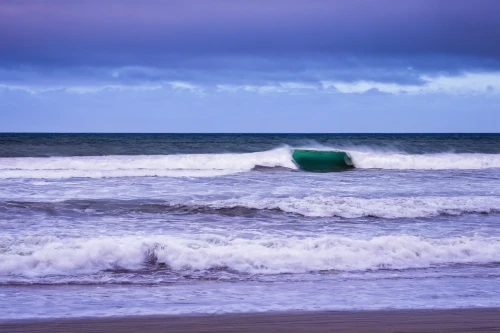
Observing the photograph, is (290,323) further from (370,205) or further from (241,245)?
(370,205)

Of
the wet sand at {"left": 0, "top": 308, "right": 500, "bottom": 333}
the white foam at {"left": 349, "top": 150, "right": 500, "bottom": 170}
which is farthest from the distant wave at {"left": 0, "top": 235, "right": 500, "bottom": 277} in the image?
the white foam at {"left": 349, "top": 150, "right": 500, "bottom": 170}

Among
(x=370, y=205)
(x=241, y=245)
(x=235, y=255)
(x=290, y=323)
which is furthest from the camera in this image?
(x=370, y=205)

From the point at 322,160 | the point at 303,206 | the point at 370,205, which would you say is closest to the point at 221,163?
the point at 322,160

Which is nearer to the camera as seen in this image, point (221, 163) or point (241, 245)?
point (241, 245)

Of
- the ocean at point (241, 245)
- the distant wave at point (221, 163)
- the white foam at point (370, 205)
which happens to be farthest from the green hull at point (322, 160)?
the white foam at point (370, 205)

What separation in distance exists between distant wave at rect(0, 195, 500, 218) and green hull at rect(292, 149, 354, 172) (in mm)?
10024

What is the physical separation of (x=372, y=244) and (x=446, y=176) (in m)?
11.2

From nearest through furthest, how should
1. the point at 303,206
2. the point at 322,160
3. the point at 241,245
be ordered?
the point at 241,245 < the point at 303,206 < the point at 322,160

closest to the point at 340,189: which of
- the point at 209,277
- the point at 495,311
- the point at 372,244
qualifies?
the point at 372,244

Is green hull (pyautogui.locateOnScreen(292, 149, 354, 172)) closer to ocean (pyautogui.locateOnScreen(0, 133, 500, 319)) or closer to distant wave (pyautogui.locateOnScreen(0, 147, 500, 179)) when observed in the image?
distant wave (pyautogui.locateOnScreen(0, 147, 500, 179))

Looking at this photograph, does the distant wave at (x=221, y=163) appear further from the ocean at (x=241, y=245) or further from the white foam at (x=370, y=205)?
the white foam at (x=370, y=205)

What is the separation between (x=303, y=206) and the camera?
11188 millimetres

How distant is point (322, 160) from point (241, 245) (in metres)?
17.6

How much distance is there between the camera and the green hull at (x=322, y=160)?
75.2 ft
